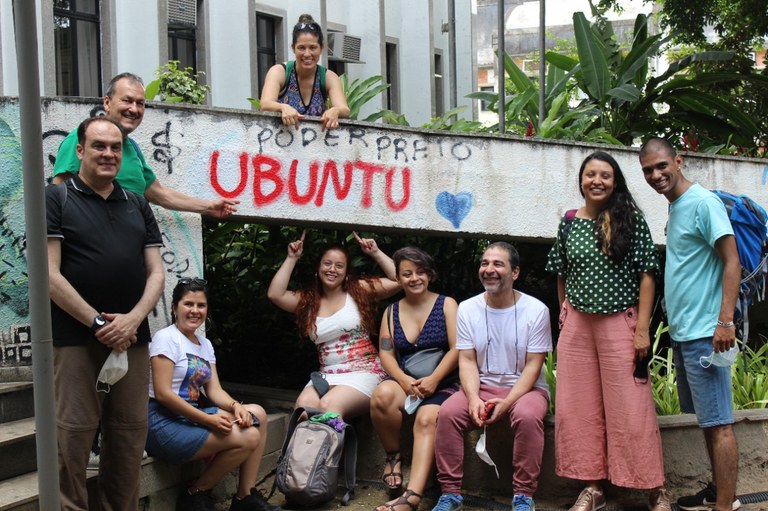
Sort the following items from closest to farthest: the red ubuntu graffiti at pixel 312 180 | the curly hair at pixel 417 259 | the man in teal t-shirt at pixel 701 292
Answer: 1. the man in teal t-shirt at pixel 701 292
2. the curly hair at pixel 417 259
3. the red ubuntu graffiti at pixel 312 180

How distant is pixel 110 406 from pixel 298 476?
127 cm

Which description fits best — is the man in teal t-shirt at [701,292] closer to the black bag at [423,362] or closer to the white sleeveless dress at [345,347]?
the black bag at [423,362]

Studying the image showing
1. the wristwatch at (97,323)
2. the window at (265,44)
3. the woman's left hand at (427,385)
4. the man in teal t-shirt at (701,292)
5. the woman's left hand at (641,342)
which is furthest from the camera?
the window at (265,44)

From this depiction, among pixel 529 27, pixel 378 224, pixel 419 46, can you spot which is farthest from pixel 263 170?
pixel 529 27

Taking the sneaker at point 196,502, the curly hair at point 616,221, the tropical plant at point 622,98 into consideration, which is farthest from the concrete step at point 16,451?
the tropical plant at point 622,98

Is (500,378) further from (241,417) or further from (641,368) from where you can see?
(241,417)

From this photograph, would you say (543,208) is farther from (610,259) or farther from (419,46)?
(419,46)

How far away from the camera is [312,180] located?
6.24m

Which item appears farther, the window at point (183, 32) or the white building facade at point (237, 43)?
the window at point (183, 32)

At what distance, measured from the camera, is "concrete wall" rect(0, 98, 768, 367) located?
561 cm

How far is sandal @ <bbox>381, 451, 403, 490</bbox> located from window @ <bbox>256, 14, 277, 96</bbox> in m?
14.3

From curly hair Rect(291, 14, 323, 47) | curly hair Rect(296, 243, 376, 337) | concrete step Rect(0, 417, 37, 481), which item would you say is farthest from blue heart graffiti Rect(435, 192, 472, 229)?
concrete step Rect(0, 417, 37, 481)

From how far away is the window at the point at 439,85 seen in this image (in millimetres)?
25656

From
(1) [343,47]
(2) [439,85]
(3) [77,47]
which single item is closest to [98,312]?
(3) [77,47]
